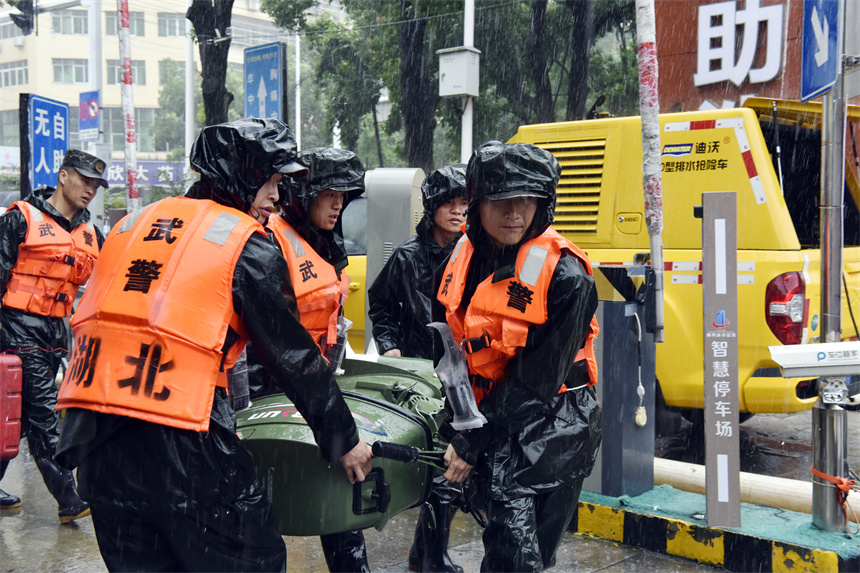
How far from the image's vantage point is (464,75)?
12828 millimetres

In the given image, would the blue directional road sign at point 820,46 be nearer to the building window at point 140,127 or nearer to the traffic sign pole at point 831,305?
the traffic sign pole at point 831,305

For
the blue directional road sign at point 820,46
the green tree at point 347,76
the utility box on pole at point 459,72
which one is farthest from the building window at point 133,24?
the blue directional road sign at point 820,46

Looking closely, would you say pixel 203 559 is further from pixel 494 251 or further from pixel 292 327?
pixel 494 251

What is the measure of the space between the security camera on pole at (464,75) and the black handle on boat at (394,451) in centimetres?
1039

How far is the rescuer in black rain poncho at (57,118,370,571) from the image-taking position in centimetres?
213

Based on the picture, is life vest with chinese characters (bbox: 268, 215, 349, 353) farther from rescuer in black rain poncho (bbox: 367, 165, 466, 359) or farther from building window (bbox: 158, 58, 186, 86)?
building window (bbox: 158, 58, 186, 86)

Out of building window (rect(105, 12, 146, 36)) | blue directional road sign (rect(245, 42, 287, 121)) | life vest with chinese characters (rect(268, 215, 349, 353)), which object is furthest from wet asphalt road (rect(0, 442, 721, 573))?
building window (rect(105, 12, 146, 36))

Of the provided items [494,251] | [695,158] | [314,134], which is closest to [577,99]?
[695,158]

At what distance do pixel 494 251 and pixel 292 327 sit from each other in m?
0.82

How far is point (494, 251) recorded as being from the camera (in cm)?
279

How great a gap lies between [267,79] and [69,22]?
67.0 meters

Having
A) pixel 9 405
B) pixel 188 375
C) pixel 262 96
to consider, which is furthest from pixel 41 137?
pixel 188 375

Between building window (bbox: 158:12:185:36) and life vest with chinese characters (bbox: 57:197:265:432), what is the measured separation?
7381cm

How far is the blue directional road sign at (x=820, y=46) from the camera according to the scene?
12.6 feet
